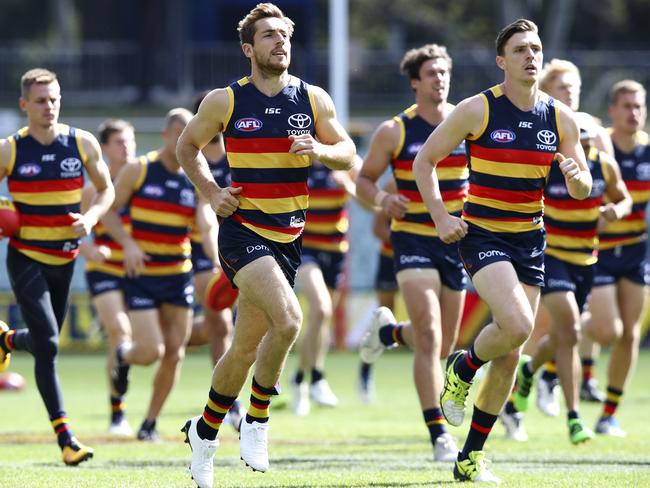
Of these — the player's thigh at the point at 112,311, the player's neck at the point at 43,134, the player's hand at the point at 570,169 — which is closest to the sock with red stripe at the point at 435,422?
the player's hand at the point at 570,169

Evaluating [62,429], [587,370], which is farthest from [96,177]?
[587,370]

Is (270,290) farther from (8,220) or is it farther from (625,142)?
(625,142)

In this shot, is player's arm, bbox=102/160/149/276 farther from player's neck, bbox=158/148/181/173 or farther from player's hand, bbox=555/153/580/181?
player's hand, bbox=555/153/580/181

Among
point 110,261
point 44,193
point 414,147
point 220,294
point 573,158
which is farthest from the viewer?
point 110,261

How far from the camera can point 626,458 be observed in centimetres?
935

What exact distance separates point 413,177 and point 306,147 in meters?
2.34

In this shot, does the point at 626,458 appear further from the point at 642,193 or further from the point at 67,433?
the point at 67,433

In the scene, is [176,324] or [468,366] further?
[176,324]

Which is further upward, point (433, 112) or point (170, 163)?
point (433, 112)

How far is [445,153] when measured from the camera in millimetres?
8109

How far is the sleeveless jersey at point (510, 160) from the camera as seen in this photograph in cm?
799

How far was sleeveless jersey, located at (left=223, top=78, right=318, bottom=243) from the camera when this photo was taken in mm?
7695

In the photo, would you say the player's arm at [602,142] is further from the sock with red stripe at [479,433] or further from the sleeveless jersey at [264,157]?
the sleeveless jersey at [264,157]

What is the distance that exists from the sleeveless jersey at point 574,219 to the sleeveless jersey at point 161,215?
9.45ft
